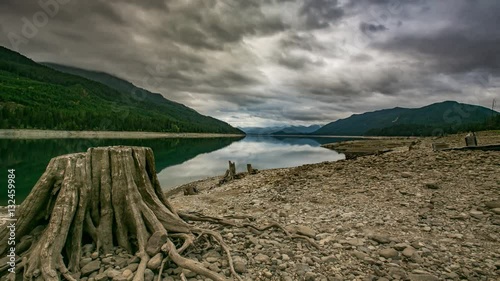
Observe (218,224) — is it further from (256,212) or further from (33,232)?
(33,232)

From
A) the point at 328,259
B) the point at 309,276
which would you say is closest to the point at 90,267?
the point at 309,276

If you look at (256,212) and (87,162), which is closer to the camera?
(87,162)

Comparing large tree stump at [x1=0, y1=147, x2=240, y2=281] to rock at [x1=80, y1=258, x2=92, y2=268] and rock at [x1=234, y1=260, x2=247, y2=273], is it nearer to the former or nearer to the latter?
rock at [x1=80, y1=258, x2=92, y2=268]

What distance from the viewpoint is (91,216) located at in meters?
5.88

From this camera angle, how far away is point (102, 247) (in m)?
5.57

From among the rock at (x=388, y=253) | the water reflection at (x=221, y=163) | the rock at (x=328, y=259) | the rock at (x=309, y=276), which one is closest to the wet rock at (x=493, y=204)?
the rock at (x=388, y=253)

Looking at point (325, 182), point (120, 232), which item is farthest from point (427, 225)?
point (120, 232)

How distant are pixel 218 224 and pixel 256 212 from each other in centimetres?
256

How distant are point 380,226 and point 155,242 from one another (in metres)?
6.05

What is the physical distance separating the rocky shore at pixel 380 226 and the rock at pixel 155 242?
87 centimetres

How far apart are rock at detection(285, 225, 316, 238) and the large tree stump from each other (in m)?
2.51

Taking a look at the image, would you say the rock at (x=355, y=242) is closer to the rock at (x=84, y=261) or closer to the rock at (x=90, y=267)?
the rock at (x=90, y=267)

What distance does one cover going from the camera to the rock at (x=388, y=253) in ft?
19.3

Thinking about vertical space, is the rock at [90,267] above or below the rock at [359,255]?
above
